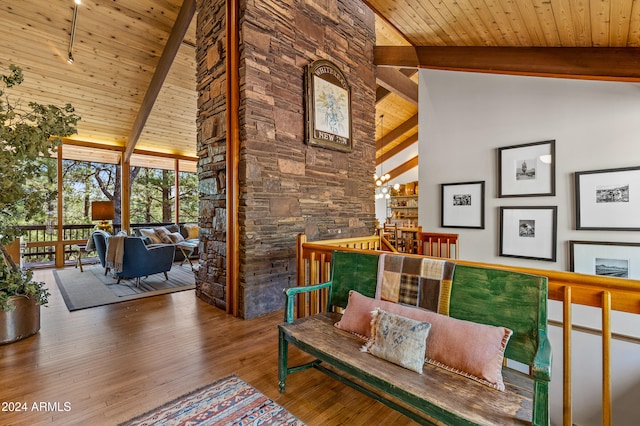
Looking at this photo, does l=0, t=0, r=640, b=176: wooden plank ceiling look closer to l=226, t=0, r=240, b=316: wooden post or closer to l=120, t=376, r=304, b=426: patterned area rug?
l=226, t=0, r=240, b=316: wooden post

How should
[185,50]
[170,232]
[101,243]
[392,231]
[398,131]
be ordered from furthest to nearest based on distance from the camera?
[398,131]
[170,232]
[392,231]
[185,50]
[101,243]

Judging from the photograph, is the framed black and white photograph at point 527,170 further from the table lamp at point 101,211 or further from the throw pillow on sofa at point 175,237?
the table lamp at point 101,211

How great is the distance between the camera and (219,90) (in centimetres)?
346

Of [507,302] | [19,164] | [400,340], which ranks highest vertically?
→ [19,164]

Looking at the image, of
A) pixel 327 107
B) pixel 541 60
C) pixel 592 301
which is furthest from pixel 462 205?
pixel 592 301

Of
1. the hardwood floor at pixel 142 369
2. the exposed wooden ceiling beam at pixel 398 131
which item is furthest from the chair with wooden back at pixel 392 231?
the hardwood floor at pixel 142 369

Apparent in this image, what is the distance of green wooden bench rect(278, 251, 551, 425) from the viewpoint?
1126 mm

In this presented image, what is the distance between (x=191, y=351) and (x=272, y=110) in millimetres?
2543

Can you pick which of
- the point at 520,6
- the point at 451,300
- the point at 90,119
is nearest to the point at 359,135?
the point at 520,6

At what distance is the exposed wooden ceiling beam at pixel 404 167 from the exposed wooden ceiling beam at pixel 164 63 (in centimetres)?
739

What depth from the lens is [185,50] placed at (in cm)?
545

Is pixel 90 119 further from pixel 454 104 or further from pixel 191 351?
pixel 454 104

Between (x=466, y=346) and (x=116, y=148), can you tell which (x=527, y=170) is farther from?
(x=116, y=148)

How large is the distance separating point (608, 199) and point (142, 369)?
4.54 metres
